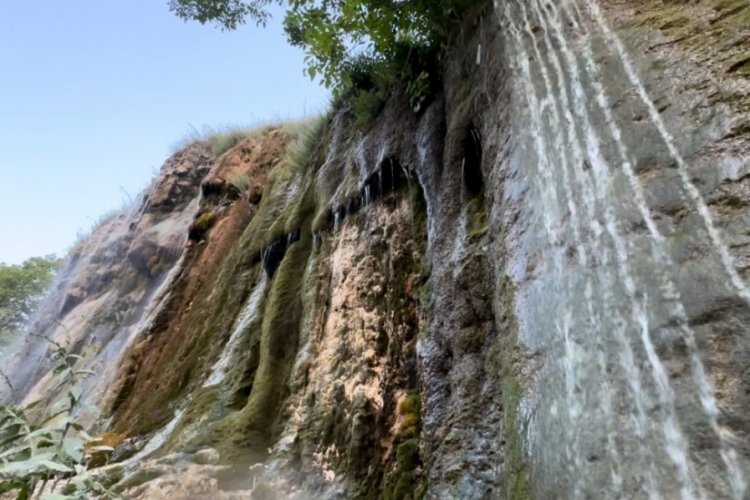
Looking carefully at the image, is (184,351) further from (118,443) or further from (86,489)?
(86,489)

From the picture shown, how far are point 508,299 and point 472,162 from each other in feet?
4.84

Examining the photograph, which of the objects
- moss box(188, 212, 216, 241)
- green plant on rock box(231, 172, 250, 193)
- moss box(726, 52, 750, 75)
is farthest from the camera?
green plant on rock box(231, 172, 250, 193)

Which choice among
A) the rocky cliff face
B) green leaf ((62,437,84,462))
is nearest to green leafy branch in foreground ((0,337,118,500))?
green leaf ((62,437,84,462))

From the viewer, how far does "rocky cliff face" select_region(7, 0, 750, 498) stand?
1826mm

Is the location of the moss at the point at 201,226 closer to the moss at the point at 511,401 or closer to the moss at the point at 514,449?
the moss at the point at 511,401

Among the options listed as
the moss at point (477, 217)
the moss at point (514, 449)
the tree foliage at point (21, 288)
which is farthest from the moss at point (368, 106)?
the tree foliage at point (21, 288)

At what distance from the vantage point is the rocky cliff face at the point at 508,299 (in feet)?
5.99

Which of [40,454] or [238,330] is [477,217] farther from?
[238,330]

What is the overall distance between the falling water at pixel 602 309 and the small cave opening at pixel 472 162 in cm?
77

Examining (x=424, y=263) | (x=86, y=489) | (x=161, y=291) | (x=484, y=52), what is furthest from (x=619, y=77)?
(x=161, y=291)

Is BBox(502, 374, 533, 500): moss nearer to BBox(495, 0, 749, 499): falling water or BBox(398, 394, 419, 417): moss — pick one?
BBox(495, 0, 749, 499): falling water

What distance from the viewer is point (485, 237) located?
132 inches

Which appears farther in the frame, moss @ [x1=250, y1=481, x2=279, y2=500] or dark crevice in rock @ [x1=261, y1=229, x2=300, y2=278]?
dark crevice in rock @ [x1=261, y1=229, x2=300, y2=278]

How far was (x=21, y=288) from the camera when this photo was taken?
18016 mm
